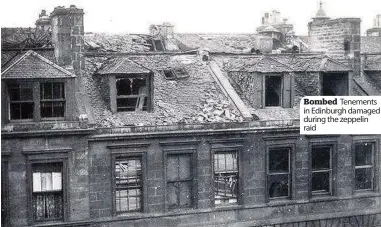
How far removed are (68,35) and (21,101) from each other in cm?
288

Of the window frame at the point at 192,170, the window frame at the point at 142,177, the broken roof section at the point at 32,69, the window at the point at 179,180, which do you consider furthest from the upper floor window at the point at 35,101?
the window at the point at 179,180

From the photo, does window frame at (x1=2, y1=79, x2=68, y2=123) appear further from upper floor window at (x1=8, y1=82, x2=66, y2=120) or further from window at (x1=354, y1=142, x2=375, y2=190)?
window at (x1=354, y1=142, x2=375, y2=190)

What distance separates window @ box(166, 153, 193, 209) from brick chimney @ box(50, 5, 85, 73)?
15.7ft

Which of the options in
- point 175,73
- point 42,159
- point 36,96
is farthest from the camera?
point 175,73

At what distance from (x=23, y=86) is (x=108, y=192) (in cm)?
450

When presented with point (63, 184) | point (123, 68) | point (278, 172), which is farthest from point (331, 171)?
point (63, 184)

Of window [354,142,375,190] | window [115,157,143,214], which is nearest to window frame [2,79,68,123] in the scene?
window [115,157,143,214]

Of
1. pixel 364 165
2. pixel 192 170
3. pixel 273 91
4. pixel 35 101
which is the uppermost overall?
pixel 273 91

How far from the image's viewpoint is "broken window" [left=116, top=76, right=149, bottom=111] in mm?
18875

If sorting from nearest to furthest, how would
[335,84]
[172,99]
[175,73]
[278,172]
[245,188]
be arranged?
[245,188] < [172,99] < [278,172] < [175,73] < [335,84]

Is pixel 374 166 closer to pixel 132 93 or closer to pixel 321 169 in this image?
pixel 321 169

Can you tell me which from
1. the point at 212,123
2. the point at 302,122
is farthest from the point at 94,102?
the point at 302,122

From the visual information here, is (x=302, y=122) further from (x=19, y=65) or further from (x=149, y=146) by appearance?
(x=19, y=65)

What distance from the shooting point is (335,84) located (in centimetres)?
2180
